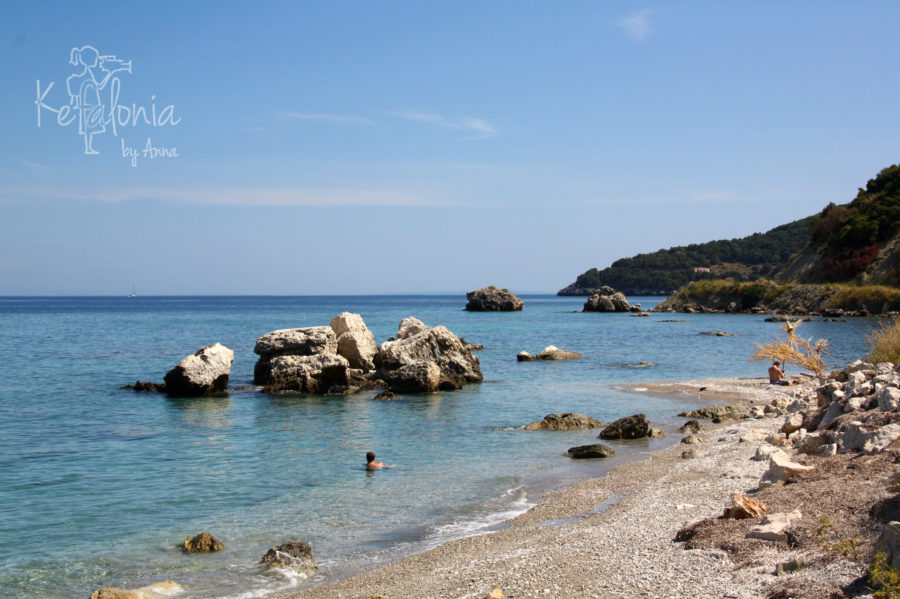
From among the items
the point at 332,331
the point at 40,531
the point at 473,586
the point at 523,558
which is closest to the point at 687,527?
the point at 523,558

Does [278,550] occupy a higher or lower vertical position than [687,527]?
lower

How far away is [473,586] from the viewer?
27.4 feet

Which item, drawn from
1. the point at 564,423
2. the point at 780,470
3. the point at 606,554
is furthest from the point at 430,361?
the point at 606,554

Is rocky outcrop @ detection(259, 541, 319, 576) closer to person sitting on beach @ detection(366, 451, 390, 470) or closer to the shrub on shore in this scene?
person sitting on beach @ detection(366, 451, 390, 470)

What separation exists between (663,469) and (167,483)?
1116 cm

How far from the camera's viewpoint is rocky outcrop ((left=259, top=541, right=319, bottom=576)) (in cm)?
1020

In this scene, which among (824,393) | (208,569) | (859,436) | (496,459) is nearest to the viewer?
(208,569)

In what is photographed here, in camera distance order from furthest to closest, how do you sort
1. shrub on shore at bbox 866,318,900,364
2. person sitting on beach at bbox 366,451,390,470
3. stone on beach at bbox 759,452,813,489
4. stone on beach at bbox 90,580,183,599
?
shrub on shore at bbox 866,318,900,364, person sitting on beach at bbox 366,451,390,470, stone on beach at bbox 759,452,813,489, stone on beach at bbox 90,580,183,599

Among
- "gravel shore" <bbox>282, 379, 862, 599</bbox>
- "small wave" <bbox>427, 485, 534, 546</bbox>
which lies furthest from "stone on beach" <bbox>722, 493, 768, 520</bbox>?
"small wave" <bbox>427, 485, 534, 546</bbox>

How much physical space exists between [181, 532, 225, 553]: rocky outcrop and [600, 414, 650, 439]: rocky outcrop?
1225 centimetres

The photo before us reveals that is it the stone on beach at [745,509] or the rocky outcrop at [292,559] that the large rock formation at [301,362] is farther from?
the stone on beach at [745,509]

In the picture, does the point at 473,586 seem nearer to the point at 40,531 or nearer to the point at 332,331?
the point at 40,531

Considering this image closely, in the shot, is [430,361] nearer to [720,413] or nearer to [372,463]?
[720,413]

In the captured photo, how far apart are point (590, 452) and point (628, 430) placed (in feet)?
9.42
